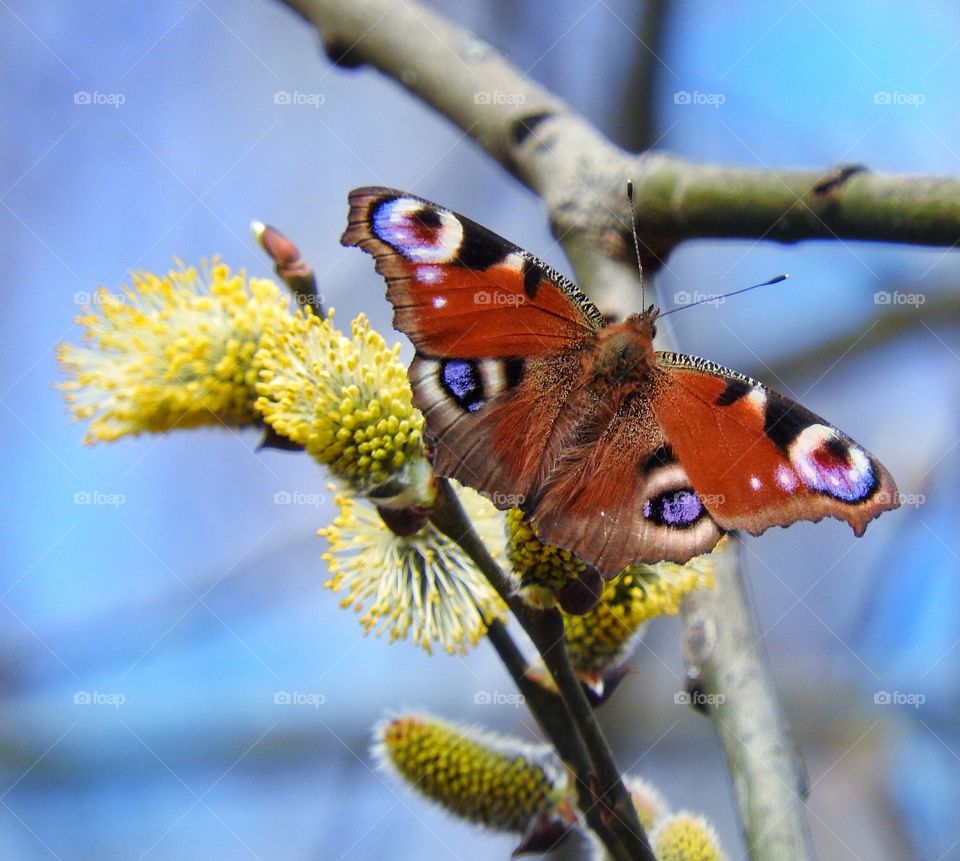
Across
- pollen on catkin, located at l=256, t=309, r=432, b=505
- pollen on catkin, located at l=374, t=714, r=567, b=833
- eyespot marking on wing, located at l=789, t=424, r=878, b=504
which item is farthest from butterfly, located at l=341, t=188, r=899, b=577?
pollen on catkin, located at l=374, t=714, r=567, b=833

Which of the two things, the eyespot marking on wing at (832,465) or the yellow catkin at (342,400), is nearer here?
the eyespot marking on wing at (832,465)

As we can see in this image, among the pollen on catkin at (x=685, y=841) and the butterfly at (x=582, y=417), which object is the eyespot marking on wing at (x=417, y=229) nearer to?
the butterfly at (x=582, y=417)

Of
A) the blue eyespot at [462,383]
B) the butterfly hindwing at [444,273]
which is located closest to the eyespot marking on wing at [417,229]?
the butterfly hindwing at [444,273]

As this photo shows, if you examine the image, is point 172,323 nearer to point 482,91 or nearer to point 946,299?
point 482,91

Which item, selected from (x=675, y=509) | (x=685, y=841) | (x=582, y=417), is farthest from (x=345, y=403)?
(x=685, y=841)

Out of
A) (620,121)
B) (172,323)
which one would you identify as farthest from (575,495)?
(620,121)

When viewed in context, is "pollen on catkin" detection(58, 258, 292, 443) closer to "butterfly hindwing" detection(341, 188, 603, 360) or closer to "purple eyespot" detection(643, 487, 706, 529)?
"butterfly hindwing" detection(341, 188, 603, 360)
